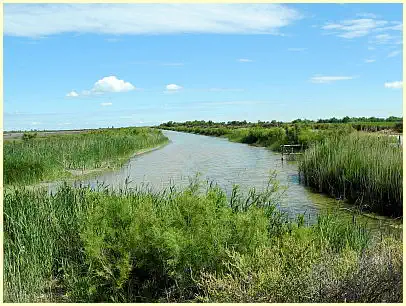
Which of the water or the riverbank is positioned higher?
the riverbank

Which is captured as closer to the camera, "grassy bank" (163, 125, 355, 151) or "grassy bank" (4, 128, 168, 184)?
"grassy bank" (4, 128, 168, 184)

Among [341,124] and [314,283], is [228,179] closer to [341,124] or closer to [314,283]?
[314,283]

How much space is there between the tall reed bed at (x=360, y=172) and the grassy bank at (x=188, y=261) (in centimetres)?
421

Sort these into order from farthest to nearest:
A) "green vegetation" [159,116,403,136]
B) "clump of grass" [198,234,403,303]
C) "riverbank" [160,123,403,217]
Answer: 1. "green vegetation" [159,116,403,136]
2. "riverbank" [160,123,403,217]
3. "clump of grass" [198,234,403,303]

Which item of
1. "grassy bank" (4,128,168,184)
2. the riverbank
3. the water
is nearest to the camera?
the riverbank

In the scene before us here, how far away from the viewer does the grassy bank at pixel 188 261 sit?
3.65 meters

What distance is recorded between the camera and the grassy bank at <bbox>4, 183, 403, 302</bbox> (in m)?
3.65

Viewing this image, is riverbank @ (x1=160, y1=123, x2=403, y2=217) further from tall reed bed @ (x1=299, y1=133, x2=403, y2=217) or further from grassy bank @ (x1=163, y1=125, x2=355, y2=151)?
grassy bank @ (x1=163, y1=125, x2=355, y2=151)

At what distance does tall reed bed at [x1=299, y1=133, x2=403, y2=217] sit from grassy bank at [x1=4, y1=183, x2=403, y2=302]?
421 cm

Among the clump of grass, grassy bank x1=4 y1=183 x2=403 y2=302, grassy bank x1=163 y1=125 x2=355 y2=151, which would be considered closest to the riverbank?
grassy bank x1=4 y1=183 x2=403 y2=302

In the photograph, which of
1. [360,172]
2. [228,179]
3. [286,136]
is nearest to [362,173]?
[360,172]

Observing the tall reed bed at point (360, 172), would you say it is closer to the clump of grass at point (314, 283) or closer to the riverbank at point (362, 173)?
the riverbank at point (362, 173)

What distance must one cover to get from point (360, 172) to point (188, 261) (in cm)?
732

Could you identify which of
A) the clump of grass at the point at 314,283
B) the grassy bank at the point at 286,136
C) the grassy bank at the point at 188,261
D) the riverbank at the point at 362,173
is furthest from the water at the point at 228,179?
the clump of grass at the point at 314,283
